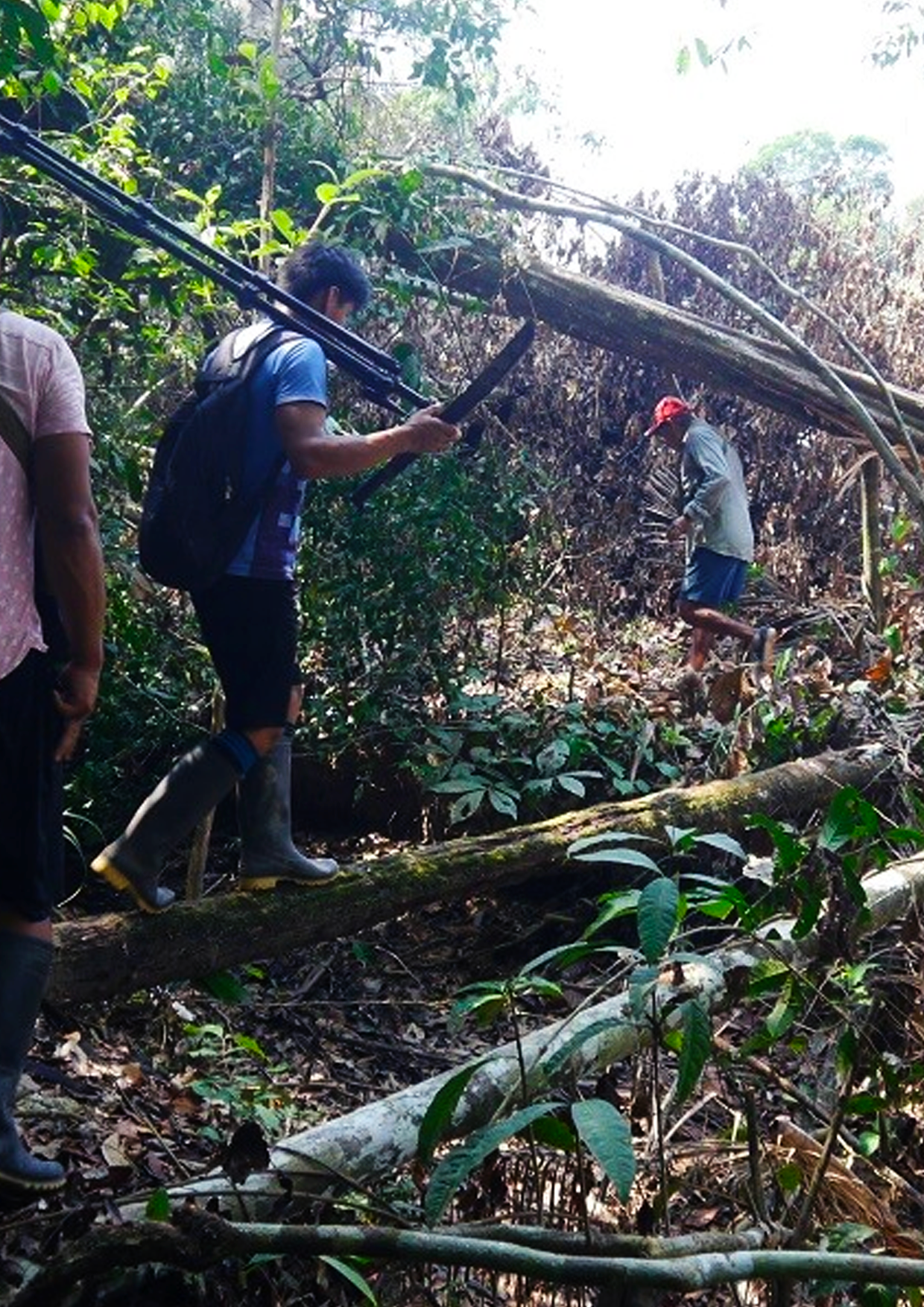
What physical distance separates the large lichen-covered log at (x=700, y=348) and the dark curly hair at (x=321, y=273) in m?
3.45

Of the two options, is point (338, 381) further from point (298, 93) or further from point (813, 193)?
point (813, 193)

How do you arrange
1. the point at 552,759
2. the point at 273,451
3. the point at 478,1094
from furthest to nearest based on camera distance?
the point at 552,759
the point at 273,451
the point at 478,1094

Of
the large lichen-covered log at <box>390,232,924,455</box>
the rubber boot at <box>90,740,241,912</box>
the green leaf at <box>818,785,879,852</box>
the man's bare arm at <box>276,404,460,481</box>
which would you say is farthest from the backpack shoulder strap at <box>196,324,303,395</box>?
the large lichen-covered log at <box>390,232,924,455</box>

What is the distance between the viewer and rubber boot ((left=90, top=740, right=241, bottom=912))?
12.3 feet

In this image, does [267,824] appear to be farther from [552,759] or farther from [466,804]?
[552,759]

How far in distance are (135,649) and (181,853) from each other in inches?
37.4

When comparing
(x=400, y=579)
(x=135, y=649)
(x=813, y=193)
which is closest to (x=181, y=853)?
(x=135, y=649)

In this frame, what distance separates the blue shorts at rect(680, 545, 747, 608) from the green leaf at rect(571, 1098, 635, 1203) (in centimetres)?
631

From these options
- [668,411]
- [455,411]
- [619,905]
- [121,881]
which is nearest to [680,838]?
[619,905]

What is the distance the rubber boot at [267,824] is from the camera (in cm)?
408

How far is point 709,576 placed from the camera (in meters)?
8.15

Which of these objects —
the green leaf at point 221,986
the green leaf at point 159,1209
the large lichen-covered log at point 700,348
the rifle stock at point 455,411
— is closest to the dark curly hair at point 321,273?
the rifle stock at point 455,411

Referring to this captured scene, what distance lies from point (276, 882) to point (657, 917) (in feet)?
6.88

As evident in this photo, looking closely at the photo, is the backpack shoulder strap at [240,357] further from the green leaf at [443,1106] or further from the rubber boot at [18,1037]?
the green leaf at [443,1106]
